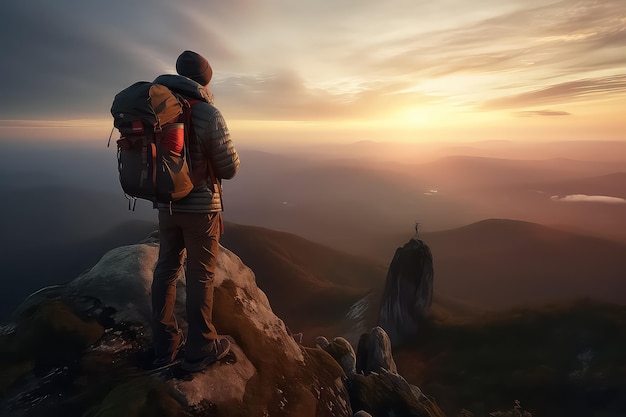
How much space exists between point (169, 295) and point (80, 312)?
11.4 feet

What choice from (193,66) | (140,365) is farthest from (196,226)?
(140,365)

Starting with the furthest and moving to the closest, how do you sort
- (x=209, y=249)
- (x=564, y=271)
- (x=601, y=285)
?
(x=564, y=271) → (x=601, y=285) → (x=209, y=249)

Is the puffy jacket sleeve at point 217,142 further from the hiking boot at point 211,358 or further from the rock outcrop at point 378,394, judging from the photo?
the rock outcrop at point 378,394

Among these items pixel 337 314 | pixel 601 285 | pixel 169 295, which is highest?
pixel 169 295

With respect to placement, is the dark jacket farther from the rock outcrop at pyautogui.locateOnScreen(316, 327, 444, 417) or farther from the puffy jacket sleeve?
the rock outcrop at pyautogui.locateOnScreen(316, 327, 444, 417)

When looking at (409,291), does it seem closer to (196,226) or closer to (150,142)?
(196,226)

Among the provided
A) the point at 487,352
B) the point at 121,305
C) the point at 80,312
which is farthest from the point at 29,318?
the point at 487,352

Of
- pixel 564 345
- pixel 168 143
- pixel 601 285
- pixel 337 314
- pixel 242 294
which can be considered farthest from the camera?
pixel 601 285

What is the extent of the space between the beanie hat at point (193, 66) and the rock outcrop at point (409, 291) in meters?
48.6

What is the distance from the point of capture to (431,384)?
126 feet

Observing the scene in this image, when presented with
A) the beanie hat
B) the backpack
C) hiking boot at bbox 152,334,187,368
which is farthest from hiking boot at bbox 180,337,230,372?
the beanie hat

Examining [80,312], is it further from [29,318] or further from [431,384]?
[431,384]

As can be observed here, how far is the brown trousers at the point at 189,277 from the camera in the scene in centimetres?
670

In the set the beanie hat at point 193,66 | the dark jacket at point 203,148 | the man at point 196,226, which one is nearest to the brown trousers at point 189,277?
the man at point 196,226
